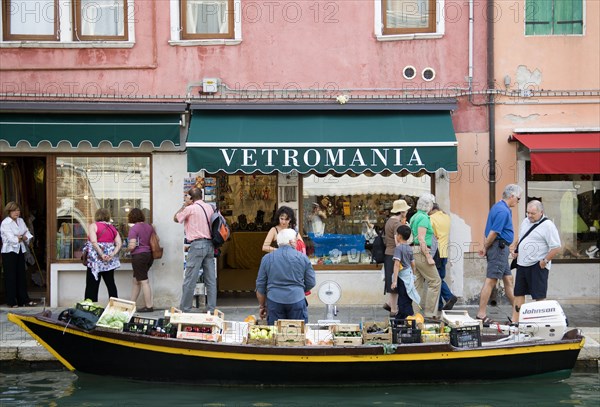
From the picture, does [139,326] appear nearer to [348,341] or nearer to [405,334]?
[348,341]

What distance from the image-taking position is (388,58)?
598 inches

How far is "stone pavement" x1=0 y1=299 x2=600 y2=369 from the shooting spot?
12188 mm

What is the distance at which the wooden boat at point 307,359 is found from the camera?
10.9 m

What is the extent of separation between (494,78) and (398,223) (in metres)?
3.21

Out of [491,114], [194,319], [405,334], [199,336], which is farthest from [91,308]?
[491,114]

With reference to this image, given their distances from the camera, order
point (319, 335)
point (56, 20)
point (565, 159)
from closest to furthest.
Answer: point (319, 335) → point (565, 159) → point (56, 20)

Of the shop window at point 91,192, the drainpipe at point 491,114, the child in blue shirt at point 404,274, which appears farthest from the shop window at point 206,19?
the child in blue shirt at point 404,274

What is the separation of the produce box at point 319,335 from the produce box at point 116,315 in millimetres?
2141

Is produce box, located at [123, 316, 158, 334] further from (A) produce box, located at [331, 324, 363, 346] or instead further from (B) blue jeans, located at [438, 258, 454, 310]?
(B) blue jeans, located at [438, 258, 454, 310]

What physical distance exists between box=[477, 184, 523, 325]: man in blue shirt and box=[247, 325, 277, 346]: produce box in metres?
3.41

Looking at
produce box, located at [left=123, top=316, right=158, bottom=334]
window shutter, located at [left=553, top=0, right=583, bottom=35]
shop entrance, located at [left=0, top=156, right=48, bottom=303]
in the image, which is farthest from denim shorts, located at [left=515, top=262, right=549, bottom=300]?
shop entrance, located at [left=0, top=156, right=48, bottom=303]

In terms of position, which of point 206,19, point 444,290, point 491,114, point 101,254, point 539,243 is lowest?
point 444,290

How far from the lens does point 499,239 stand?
13.1 m

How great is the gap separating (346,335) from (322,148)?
391cm
